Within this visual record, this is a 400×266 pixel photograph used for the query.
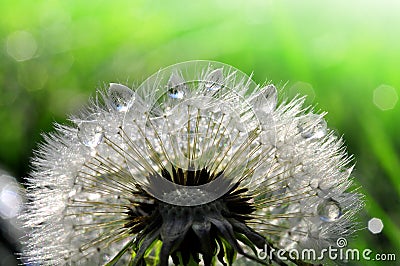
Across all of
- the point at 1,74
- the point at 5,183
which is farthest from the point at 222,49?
the point at 5,183

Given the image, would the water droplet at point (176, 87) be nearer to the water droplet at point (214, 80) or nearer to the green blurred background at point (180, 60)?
the water droplet at point (214, 80)

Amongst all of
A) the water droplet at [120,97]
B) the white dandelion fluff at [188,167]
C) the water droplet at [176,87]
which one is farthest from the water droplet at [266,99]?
the water droplet at [120,97]

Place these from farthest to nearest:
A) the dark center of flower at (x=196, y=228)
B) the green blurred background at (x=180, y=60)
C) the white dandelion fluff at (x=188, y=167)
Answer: the green blurred background at (x=180, y=60) < the white dandelion fluff at (x=188, y=167) < the dark center of flower at (x=196, y=228)

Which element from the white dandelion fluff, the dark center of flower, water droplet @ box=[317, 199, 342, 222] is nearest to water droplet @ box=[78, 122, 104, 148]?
the white dandelion fluff

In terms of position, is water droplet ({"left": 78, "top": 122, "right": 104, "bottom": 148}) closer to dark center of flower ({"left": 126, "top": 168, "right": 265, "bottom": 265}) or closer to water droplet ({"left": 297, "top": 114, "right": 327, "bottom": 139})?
dark center of flower ({"left": 126, "top": 168, "right": 265, "bottom": 265})

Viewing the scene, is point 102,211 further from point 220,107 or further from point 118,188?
point 220,107

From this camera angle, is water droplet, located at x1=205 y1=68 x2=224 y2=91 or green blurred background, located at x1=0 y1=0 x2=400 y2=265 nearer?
water droplet, located at x1=205 y1=68 x2=224 y2=91

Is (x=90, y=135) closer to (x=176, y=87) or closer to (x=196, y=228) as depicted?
(x=176, y=87)
